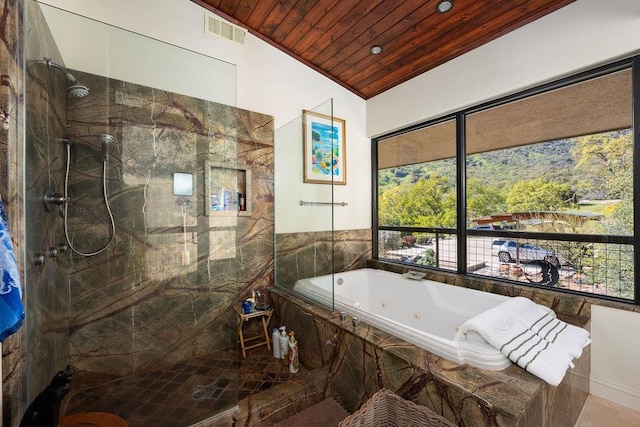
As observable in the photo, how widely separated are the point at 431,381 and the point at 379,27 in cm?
264

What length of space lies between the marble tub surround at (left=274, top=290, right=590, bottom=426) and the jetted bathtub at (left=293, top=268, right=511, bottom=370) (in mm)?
58

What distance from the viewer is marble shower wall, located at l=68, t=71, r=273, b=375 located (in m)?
1.84

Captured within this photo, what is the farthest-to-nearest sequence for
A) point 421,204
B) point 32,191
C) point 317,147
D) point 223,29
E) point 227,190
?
point 421,204 → point 317,147 → point 223,29 → point 227,190 → point 32,191

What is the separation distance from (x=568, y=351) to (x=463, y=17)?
94.6 inches

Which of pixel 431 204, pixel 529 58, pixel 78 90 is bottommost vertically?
pixel 431 204

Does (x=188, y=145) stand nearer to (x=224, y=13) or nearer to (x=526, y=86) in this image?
(x=224, y=13)

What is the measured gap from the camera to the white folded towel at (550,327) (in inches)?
60.9

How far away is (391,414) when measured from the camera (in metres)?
1.37

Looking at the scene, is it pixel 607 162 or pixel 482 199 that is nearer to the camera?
pixel 607 162

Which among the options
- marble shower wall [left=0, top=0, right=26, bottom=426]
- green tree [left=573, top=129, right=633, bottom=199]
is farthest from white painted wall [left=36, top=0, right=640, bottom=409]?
marble shower wall [left=0, top=0, right=26, bottom=426]

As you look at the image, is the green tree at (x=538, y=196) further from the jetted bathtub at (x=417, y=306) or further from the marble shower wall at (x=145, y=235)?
the marble shower wall at (x=145, y=235)

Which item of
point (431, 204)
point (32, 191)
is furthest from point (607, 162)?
→ point (32, 191)

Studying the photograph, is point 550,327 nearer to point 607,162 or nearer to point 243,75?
point 607,162

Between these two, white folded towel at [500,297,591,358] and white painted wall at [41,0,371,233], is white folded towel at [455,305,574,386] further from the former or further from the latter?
white painted wall at [41,0,371,233]
